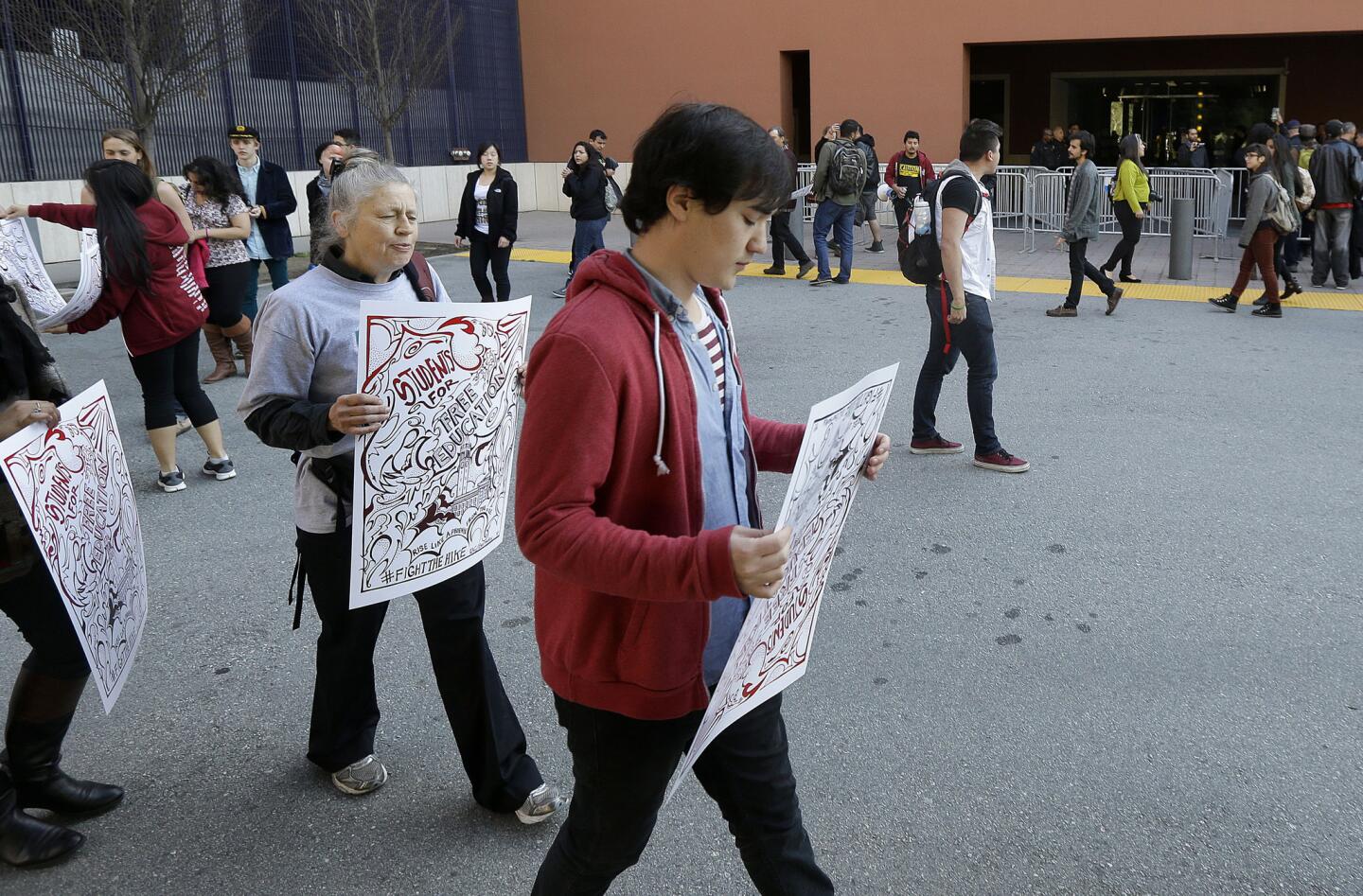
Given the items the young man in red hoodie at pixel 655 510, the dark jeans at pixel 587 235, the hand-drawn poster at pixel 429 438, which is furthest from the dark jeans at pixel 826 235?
the young man in red hoodie at pixel 655 510

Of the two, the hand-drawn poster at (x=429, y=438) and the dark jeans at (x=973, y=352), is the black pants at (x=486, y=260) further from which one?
the hand-drawn poster at (x=429, y=438)

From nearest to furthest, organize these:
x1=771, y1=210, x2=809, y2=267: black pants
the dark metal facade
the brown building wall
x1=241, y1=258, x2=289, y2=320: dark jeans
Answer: x1=241, y1=258, x2=289, y2=320: dark jeans, x1=771, y1=210, x2=809, y2=267: black pants, the dark metal facade, the brown building wall

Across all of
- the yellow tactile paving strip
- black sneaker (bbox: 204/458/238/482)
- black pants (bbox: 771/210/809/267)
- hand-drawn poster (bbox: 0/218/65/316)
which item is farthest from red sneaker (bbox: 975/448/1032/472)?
black pants (bbox: 771/210/809/267)

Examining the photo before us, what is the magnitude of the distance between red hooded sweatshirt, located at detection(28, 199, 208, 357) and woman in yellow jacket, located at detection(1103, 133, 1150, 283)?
8857 mm

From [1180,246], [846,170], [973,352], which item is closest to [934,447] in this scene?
[973,352]

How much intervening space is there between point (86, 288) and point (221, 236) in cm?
252

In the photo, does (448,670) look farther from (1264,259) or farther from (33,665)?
(1264,259)

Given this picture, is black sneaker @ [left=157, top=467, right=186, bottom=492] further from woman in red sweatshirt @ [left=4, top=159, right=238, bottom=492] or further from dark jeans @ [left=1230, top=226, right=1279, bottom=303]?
dark jeans @ [left=1230, top=226, right=1279, bottom=303]

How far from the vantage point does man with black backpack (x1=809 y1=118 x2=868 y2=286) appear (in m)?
12.2

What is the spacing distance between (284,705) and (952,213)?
13.2 ft

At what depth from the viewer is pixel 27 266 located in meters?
5.32

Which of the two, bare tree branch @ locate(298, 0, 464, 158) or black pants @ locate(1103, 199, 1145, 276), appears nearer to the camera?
black pants @ locate(1103, 199, 1145, 276)

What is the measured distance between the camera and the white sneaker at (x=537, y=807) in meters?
2.92

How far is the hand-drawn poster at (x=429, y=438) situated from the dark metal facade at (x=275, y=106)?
12.8 meters
